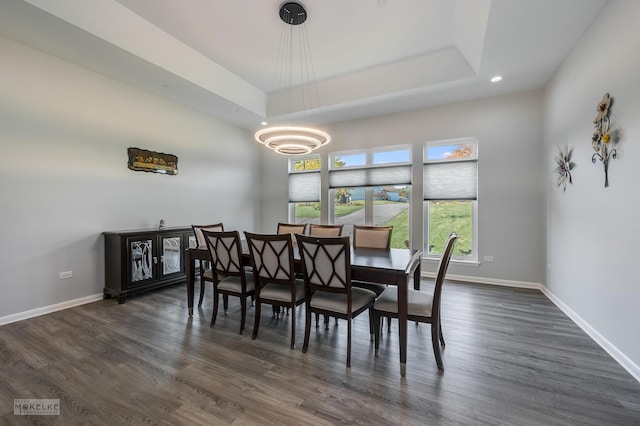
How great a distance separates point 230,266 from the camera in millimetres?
2891

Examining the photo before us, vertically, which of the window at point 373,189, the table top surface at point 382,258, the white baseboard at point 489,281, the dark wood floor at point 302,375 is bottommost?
the dark wood floor at point 302,375

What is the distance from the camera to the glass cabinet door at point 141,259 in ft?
12.2

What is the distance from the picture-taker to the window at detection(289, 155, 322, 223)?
5992 millimetres

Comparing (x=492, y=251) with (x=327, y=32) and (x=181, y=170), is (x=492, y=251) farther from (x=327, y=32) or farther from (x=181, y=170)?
(x=181, y=170)

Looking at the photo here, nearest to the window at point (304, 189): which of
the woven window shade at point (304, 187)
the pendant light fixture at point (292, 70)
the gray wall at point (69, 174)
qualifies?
the woven window shade at point (304, 187)

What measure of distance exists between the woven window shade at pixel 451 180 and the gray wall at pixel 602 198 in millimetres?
1171

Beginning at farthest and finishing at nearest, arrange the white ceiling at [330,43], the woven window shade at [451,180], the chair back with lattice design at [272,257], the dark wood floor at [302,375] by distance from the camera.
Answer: the woven window shade at [451,180] < the white ceiling at [330,43] < the chair back with lattice design at [272,257] < the dark wood floor at [302,375]

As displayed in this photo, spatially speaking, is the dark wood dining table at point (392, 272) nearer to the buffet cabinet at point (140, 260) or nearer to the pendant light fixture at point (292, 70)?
the pendant light fixture at point (292, 70)

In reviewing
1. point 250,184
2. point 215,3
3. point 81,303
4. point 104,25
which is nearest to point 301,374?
point 81,303

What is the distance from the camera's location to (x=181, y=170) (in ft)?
16.0

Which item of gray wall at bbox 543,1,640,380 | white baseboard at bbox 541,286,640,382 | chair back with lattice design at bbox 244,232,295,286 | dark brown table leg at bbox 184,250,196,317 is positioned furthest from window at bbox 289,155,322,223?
white baseboard at bbox 541,286,640,382
